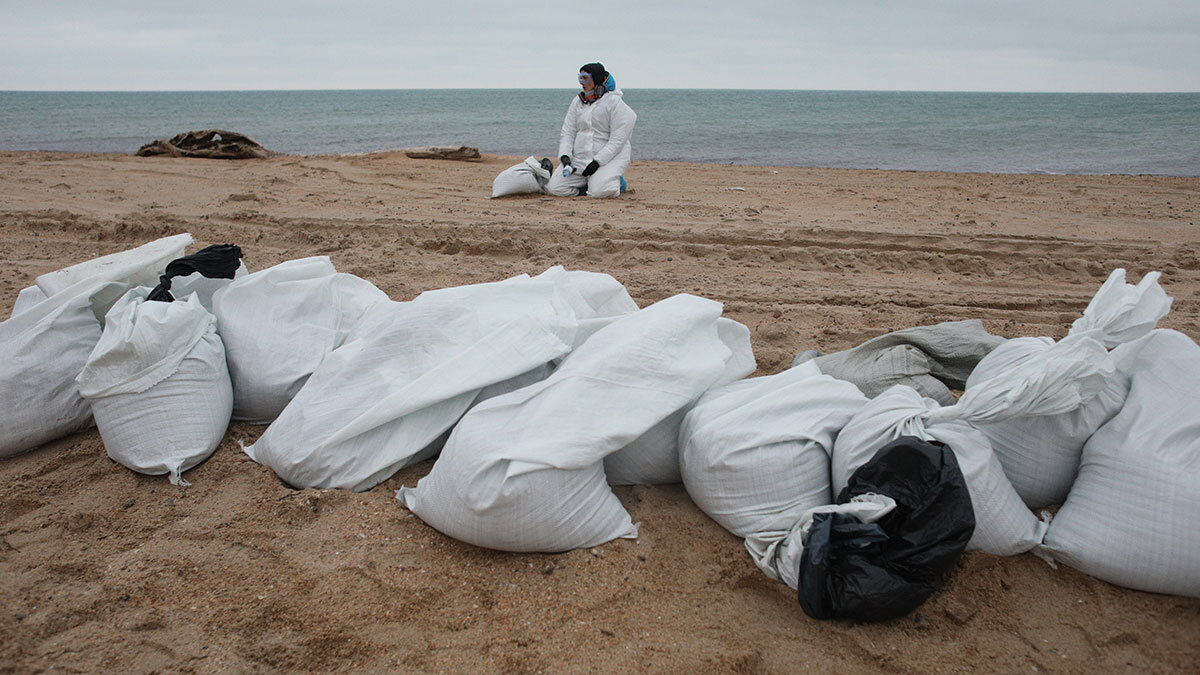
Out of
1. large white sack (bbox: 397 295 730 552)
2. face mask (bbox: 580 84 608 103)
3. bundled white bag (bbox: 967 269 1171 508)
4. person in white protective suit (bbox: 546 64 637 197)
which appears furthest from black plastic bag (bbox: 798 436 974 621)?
face mask (bbox: 580 84 608 103)

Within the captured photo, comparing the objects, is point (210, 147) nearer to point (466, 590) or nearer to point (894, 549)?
point (466, 590)

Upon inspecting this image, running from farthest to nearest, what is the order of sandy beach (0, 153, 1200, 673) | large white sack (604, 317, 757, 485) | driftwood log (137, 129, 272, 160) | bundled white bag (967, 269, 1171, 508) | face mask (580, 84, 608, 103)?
driftwood log (137, 129, 272, 160) → face mask (580, 84, 608, 103) → large white sack (604, 317, 757, 485) → bundled white bag (967, 269, 1171, 508) → sandy beach (0, 153, 1200, 673)

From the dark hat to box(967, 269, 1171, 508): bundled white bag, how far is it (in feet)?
17.2

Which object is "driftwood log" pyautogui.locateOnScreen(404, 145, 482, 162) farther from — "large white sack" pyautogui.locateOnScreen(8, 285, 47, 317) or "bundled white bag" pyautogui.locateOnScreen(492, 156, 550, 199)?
"large white sack" pyautogui.locateOnScreen(8, 285, 47, 317)

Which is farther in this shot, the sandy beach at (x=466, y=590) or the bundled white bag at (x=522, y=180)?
the bundled white bag at (x=522, y=180)

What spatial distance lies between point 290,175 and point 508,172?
2576 millimetres

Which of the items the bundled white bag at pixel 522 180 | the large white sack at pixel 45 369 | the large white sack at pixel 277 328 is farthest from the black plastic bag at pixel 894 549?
the bundled white bag at pixel 522 180

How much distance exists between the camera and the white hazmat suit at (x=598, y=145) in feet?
21.9

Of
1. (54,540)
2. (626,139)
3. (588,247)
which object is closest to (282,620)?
(54,540)

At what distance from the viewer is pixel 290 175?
25.1ft

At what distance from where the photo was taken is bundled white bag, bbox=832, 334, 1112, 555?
1672 millimetres

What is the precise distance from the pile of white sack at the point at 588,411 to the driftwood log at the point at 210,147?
7648 mm

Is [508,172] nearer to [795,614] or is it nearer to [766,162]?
[795,614]

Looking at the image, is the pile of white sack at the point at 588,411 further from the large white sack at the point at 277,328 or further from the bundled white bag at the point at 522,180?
→ the bundled white bag at the point at 522,180
